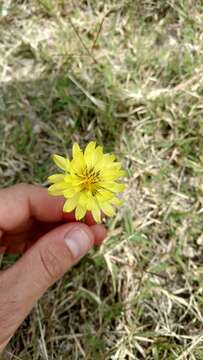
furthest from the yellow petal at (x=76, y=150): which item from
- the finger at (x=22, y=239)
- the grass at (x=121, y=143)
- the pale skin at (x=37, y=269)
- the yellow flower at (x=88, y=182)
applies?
the grass at (x=121, y=143)

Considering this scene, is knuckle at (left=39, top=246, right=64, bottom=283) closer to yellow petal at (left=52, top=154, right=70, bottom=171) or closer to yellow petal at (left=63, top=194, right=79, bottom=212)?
yellow petal at (left=63, top=194, right=79, bottom=212)

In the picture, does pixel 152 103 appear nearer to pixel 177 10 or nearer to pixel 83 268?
pixel 177 10

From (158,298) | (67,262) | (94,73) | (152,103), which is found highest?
(94,73)

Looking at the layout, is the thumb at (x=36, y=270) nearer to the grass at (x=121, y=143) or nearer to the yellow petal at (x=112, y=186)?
the yellow petal at (x=112, y=186)

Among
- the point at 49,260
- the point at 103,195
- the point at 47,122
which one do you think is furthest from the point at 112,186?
the point at 47,122

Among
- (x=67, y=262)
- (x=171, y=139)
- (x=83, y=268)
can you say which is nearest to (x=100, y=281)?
(x=83, y=268)

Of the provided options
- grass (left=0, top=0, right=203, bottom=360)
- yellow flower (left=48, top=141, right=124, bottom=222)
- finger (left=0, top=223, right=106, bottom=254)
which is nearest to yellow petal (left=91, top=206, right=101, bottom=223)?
yellow flower (left=48, top=141, right=124, bottom=222)

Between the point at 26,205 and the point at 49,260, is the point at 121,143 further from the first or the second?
the point at 49,260
